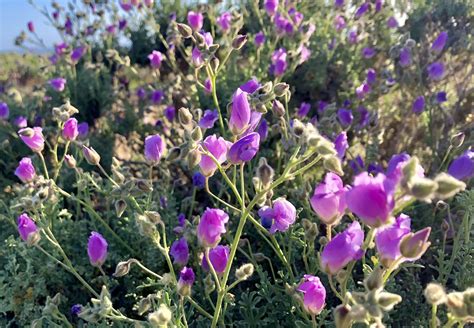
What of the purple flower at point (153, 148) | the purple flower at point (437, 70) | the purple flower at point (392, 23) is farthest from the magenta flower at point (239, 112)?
the purple flower at point (392, 23)

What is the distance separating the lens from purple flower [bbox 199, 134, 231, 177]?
3.58 feet

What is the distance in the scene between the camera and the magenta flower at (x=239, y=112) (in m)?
1.07

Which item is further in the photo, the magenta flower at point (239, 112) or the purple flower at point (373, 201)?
the magenta flower at point (239, 112)

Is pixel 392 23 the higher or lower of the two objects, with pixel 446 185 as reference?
lower

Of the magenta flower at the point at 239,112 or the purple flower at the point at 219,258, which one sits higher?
the magenta flower at the point at 239,112

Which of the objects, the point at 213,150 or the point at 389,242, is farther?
the point at 213,150

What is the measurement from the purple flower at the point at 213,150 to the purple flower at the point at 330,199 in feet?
0.83

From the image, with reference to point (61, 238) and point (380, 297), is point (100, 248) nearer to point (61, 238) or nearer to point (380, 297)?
point (61, 238)

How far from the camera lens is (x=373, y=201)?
2.38 feet

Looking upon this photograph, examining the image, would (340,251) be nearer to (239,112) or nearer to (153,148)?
(239,112)

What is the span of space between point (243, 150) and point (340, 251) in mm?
256

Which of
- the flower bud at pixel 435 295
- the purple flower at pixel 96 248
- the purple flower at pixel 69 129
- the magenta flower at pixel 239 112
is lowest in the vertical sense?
the purple flower at pixel 96 248

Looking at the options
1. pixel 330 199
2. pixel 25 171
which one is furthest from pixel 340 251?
pixel 25 171

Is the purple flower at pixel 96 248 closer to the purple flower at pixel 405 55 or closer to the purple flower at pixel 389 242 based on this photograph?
the purple flower at pixel 389 242
